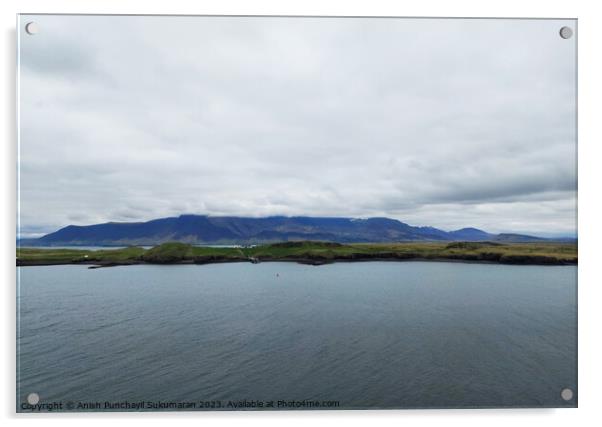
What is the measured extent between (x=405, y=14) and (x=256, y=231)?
12.0ft

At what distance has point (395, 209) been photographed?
459cm

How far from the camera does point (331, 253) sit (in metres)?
5.08

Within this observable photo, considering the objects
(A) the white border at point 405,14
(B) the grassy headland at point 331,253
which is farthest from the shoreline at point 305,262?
(A) the white border at point 405,14

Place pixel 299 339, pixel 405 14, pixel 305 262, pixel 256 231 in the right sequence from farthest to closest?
pixel 305 262 < pixel 299 339 < pixel 256 231 < pixel 405 14

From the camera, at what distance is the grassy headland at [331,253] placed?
4.23 meters

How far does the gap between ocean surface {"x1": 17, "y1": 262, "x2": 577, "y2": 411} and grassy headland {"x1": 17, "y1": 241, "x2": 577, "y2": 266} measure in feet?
0.61

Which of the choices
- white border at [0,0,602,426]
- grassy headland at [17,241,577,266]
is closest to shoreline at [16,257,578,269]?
grassy headland at [17,241,577,266]

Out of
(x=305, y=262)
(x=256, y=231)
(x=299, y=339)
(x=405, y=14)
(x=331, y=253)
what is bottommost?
(x=299, y=339)

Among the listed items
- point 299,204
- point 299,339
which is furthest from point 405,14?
point 299,339

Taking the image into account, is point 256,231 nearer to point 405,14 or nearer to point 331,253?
point 331,253

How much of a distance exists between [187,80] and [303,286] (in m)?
4.21

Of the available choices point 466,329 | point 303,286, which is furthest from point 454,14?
point 303,286

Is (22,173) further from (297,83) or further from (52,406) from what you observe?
(297,83)

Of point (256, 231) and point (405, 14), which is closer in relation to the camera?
point (405, 14)
